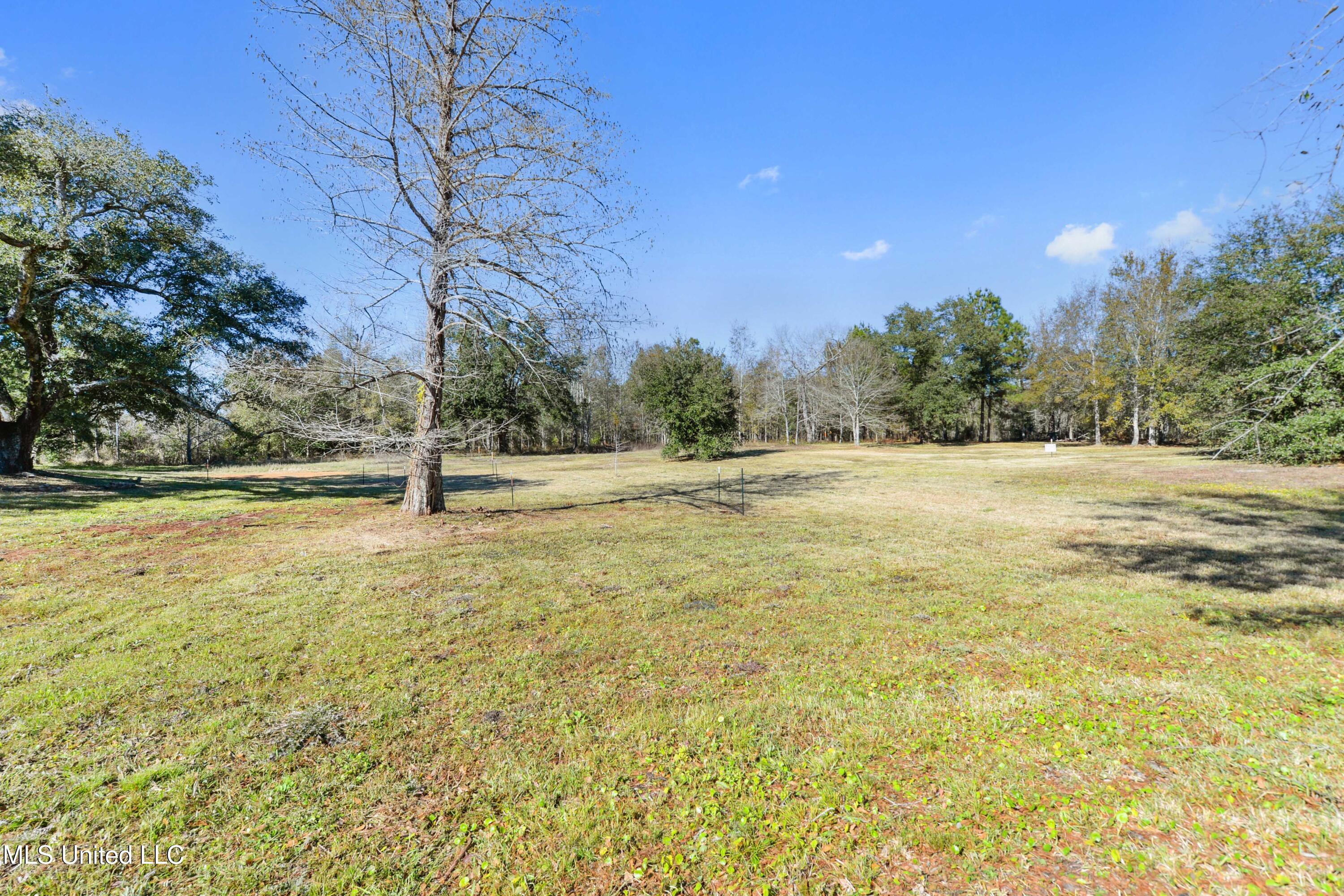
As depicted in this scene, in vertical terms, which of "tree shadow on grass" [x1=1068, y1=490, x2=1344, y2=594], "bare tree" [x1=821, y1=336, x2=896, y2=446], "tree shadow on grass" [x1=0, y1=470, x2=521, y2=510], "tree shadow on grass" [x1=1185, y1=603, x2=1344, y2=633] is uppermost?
"bare tree" [x1=821, y1=336, x2=896, y2=446]

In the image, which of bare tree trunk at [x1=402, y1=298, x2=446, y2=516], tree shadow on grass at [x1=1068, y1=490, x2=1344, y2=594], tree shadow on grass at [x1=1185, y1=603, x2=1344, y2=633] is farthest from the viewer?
bare tree trunk at [x1=402, y1=298, x2=446, y2=516]

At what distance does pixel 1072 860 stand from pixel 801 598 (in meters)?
3.73

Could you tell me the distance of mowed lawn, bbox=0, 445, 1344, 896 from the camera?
235 cm

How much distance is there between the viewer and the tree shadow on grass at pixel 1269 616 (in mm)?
5023

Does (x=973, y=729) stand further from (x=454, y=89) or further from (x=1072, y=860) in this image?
(x=454, y=89)

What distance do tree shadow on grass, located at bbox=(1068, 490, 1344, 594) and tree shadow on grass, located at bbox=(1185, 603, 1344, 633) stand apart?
2.42ft

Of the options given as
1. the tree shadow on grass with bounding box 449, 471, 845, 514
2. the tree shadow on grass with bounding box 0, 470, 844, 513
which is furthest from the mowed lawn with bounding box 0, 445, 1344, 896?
the tree shadow on grass with bounding box 0, 470, 844, 513

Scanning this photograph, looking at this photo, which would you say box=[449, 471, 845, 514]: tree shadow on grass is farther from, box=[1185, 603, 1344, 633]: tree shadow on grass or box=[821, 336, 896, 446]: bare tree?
Result: box=[821, 336, 896, 446]: bare tree

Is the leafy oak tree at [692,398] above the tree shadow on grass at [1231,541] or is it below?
above

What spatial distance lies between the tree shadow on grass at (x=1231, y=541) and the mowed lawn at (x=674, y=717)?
0.37 feet

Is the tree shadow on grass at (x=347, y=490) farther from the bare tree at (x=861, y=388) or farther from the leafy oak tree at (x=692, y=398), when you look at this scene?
the bare tree at (x=861, y=388)

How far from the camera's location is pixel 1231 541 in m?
8.55

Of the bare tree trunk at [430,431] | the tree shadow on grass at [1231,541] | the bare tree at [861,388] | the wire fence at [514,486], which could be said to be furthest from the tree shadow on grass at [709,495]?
the bare tree at [861,388]

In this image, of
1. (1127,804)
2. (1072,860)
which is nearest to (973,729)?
(1127,804)
